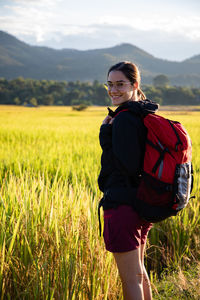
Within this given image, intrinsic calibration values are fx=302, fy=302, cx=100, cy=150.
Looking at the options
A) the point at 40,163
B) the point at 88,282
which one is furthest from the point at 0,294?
the point at 40,163

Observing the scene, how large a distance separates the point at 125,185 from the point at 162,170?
198mm

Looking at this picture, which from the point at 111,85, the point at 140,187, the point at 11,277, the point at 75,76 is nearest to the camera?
the point at 140,187

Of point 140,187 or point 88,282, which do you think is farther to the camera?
point 88,282

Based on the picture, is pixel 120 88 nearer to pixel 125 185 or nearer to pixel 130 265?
pixel 125 185

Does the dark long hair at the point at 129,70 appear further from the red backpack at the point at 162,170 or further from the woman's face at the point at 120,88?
the red backpack at the point at 162,170

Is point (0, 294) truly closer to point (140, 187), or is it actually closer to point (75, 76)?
point (140, 187)

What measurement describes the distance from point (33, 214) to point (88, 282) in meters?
0.64

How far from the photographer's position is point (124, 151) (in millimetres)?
1324

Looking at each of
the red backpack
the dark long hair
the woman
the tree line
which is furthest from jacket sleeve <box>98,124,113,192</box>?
the tree line

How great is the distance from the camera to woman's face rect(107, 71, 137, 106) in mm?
1522

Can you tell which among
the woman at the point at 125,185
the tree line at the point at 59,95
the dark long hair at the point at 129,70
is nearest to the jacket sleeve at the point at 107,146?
the woman at the point at 125,185

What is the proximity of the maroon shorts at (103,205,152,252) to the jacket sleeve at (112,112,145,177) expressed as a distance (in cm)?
19

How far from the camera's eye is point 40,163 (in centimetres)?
482

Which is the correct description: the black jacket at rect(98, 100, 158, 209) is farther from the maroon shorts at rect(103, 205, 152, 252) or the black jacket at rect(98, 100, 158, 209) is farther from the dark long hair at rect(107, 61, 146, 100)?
the dark long hair at rect(107, 61, 146, 100)
